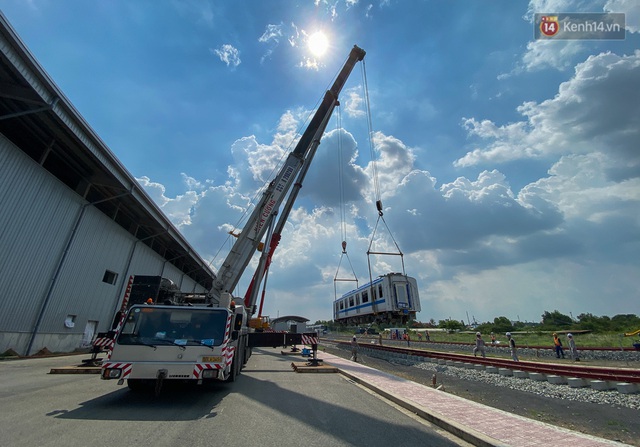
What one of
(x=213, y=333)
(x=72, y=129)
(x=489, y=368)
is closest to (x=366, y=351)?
(x=489, y=368)

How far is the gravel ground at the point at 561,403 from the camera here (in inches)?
225

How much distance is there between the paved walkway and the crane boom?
847 cm

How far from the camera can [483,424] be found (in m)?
4.89

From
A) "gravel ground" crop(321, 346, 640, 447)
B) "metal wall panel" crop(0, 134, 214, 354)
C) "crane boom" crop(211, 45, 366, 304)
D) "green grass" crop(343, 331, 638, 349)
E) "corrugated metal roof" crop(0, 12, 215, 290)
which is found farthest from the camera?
"green grass" crop(343, 331, 638, 349)

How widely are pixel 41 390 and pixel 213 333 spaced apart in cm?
423

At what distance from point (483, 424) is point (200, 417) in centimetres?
475

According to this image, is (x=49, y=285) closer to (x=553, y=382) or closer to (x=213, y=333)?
(x=213, y=333)

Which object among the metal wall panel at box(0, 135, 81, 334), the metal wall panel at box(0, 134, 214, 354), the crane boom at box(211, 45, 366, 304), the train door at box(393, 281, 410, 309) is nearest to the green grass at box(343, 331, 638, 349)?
the train door at box(393, 281, 410, 309)

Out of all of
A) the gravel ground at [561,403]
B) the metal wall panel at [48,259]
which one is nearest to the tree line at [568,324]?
the gravel ground at [561,403]

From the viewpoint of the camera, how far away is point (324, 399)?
677 centimetres

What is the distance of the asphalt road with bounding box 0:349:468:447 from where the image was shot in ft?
13.3

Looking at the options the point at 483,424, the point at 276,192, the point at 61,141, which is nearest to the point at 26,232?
the point at 61,141

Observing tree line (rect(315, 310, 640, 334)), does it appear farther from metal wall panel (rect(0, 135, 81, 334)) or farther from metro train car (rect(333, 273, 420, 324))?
metal wall panel (rect(0, 135, 81, 334))

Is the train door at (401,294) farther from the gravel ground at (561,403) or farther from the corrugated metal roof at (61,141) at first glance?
the corrugated metal roof at (61,141)
